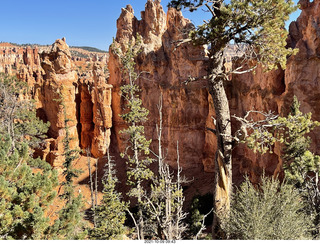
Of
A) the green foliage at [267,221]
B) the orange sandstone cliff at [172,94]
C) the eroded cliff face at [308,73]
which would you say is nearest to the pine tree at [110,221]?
the green foliage at [267,221]

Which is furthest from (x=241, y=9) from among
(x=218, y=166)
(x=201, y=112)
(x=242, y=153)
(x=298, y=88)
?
(x=201, y=112)

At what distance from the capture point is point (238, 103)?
66.9 feet

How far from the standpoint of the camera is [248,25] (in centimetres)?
550

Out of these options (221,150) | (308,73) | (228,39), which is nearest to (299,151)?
(308,73)

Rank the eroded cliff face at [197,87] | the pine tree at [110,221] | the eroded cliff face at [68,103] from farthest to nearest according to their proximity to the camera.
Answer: the eroded cliff face at [68,103], the eroded cliff face at [197,87], the pine tree at [110,221]

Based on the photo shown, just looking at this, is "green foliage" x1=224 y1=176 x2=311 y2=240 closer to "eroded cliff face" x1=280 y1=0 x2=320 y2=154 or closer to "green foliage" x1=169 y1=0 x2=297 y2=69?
"green foliage" x1=169 y1=0 x2=297 y2=69

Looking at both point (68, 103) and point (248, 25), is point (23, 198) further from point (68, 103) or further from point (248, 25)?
point (68, 103)

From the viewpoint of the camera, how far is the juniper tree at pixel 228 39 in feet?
17.3

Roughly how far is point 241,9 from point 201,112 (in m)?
19.1

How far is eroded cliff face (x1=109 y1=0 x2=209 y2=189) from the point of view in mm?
23859

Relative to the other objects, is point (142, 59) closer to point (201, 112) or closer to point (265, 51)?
point (201, 112)

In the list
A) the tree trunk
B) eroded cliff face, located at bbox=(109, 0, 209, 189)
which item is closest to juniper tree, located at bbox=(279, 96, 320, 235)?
the tree trunk

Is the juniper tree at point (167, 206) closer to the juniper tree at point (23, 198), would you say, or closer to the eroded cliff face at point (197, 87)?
the juniper tree at point (23, 198)

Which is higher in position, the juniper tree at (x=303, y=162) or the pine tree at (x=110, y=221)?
the juniper tree at (x=303, y=162)
